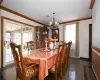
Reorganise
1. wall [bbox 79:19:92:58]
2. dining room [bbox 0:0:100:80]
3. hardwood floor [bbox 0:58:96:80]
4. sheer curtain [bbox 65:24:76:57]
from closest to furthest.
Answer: dining room [bbox 0:0:100:80]
hardwood floor [bbox 0:58:96:80]
wall [bbox 79:19:92:58]
sheer curtain [bbox 65:24:76:57]

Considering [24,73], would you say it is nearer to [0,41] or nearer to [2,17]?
[0,41]

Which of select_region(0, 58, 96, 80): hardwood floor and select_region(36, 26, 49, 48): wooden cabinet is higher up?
select_region(36, 26, 49, 48): wooden cabinet

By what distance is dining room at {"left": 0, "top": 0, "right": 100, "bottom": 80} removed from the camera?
71.1 inches

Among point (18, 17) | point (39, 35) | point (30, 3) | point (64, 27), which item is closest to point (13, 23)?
point (18, 17)

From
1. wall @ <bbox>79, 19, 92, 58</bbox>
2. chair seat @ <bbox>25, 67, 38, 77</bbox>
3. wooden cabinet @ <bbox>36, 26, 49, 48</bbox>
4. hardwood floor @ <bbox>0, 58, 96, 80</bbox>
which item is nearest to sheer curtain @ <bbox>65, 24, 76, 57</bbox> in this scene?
wall @ <bbox>79, 19, 92, 58</bbox>

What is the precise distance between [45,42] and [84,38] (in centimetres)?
278

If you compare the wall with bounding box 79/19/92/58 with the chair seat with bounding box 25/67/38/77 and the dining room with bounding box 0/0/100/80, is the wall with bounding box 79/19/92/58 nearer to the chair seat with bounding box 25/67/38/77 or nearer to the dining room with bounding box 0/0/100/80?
the dining room with bounding box 0/0/100/80

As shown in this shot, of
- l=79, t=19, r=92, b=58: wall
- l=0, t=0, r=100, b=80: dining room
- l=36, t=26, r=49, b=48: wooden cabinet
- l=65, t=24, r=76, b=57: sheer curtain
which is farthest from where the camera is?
l=36, t=26, r=49, b=48: wooden cabinet

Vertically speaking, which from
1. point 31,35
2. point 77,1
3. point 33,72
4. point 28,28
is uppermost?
point 77,1

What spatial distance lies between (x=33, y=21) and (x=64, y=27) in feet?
7.08

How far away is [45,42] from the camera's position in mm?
3057

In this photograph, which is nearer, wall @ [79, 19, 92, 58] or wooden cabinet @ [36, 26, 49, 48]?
wall @ [79, 19, 92, 58]

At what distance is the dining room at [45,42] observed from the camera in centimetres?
181

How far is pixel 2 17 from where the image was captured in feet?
10.2
